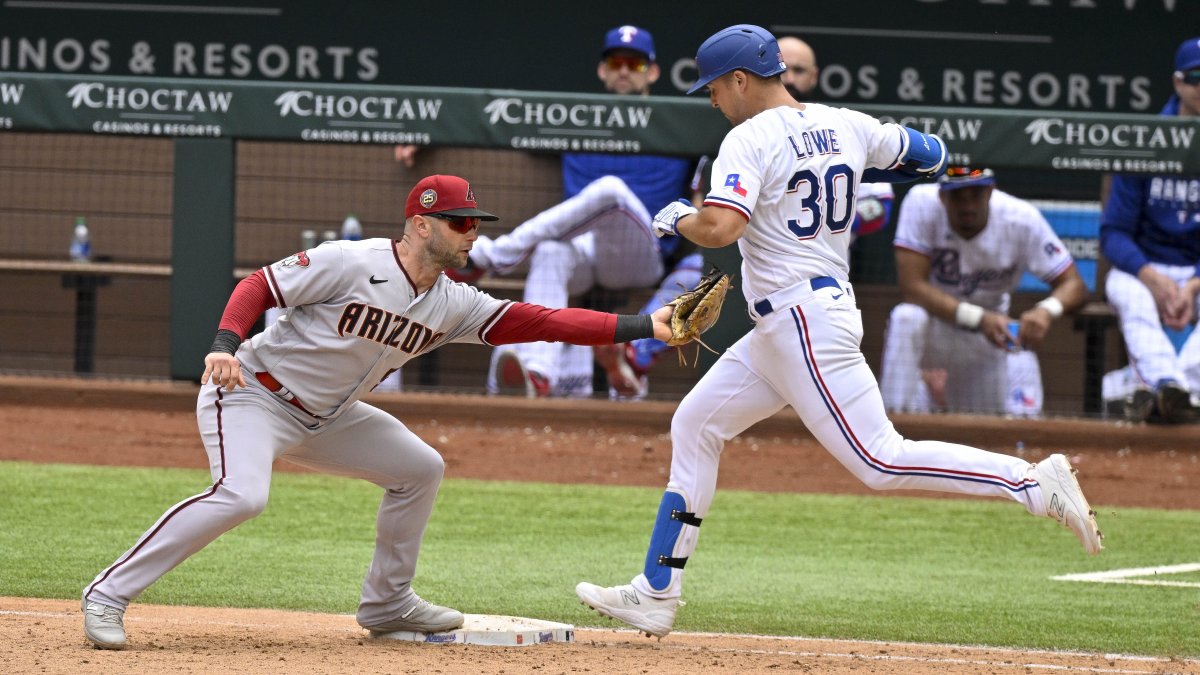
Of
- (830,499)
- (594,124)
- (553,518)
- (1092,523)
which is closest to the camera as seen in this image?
(1092,523)

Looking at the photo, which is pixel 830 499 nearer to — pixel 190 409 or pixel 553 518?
pixel 553 518

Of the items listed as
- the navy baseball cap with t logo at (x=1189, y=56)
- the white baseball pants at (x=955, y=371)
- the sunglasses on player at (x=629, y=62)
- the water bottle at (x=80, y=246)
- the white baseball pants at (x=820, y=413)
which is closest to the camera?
the white baseball pants at (x=820, y=413)

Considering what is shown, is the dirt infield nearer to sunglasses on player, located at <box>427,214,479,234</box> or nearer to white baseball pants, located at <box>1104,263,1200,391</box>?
white baseball pants, located at <box>1104,263,1200,391</box>

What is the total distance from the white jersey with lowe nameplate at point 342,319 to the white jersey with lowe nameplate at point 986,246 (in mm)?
4689

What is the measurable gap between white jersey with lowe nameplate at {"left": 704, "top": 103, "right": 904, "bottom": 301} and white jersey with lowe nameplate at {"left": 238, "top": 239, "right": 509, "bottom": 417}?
78cm

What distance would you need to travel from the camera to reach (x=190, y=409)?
9352mm

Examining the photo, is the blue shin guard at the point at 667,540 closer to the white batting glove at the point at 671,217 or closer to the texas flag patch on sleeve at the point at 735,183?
the white batting glove at the point at 671,217

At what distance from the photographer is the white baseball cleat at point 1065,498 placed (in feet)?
14.3

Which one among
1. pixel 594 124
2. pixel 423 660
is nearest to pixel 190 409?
pixel 594 124

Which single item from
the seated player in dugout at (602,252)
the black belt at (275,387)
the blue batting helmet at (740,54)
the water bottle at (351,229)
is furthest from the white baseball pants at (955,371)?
the black belt at (275,387)

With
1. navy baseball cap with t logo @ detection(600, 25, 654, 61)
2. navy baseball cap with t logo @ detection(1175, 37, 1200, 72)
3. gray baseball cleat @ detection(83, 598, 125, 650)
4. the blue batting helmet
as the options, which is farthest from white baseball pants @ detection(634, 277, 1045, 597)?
navy baseball cap with t logo @ detection(1175, 37, 1200, 72)

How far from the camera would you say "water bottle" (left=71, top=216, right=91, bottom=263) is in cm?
1023

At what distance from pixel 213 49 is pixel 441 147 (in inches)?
86.2

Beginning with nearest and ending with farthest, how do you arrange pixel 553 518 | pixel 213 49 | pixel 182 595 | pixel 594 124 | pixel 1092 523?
pixel 1092 523
pixel 182 595
pixel 553 518
pixel 594 124
pixel 213 49
